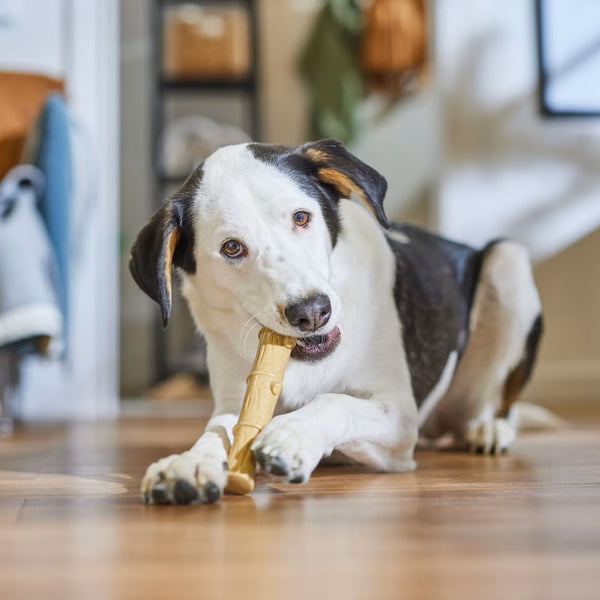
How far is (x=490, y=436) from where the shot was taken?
2.13 meters

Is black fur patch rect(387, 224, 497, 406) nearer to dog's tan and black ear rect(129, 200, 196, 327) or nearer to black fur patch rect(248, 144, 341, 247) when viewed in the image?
black fur patch rect(248, 144, 341, 247)

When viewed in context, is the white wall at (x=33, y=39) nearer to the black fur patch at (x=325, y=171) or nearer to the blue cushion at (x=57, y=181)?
the blue cushion at (x=57, y=181)

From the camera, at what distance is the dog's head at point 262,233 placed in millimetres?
1504

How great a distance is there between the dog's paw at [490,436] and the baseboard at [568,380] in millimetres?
2039

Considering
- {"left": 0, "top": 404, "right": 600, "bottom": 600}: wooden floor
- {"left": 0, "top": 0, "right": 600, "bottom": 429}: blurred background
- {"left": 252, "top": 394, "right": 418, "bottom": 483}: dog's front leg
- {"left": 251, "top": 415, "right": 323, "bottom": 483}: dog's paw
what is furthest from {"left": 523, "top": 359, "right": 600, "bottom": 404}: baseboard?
{"left": 251, "top": 415, "right": 323, "bottom": 483}: dog's paw

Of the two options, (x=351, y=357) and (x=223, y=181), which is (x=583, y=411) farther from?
(x=223, y=181)

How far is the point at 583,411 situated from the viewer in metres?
3.43


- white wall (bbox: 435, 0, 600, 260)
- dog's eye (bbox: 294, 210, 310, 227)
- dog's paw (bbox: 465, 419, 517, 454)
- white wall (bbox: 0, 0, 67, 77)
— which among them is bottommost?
dog's paw (bbox: 465, 419, 517, 454)

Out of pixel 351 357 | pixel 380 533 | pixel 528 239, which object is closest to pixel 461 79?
pixel 528 239

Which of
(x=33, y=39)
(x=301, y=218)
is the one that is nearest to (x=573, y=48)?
(x=33, y=39)

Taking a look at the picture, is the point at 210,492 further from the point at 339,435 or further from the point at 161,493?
the point at 339,435

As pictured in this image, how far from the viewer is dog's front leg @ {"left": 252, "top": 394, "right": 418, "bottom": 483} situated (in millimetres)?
1328

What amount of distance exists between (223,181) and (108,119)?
273cm

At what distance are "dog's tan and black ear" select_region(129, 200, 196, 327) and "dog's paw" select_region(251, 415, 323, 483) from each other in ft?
1.22
